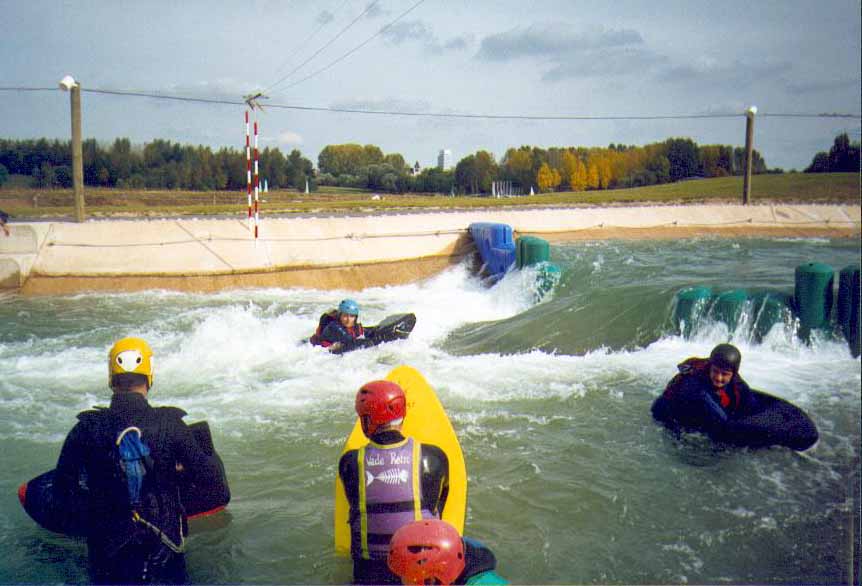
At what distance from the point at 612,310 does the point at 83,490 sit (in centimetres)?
908

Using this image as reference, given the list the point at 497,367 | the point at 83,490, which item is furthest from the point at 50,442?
the point at 497,367

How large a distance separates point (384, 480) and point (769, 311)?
24.7ft

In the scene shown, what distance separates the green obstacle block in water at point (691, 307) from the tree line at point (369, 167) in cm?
1559

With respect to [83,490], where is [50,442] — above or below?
below

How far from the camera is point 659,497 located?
17.9ft

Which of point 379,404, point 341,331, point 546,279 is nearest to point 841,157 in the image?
point 379,404

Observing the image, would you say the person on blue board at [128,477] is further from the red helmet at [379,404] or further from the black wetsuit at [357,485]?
the red helmet at [379,404]

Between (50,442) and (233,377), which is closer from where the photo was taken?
(50,442)

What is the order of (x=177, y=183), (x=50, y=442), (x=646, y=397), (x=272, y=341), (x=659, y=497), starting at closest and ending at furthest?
(x=659, y=497) → (x=50, y=442) → (x=646, y=397) → (x=272, y=341) → (x=177, y=183)

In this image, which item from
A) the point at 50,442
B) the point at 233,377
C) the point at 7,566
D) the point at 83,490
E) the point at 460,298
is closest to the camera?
the point at 83,490

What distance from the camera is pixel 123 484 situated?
319cm

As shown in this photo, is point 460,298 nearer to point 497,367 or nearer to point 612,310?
point 612,310

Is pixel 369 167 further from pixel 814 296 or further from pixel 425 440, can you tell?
pixel 425 440

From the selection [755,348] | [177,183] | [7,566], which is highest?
[177,183]
